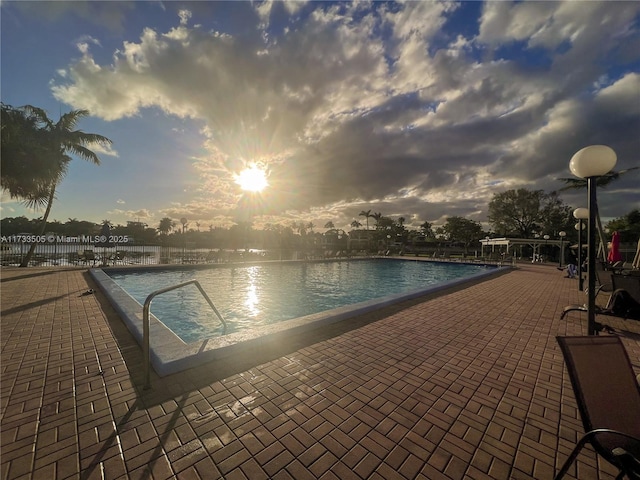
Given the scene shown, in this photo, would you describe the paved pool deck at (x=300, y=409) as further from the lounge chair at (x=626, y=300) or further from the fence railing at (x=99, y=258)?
the fence railing at (x=99, y=258)

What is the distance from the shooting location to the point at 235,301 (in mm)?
8227

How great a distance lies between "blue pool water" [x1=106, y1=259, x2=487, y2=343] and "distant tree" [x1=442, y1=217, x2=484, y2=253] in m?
45.9

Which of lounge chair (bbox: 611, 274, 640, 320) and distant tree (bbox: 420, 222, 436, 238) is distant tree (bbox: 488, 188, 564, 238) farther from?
lounge chair (bbox: 611, 274, 640, 320)

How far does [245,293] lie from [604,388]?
29.1ft

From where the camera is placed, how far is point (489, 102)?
37.2 ft

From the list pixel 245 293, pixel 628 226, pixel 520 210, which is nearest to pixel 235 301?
pixel 245 293

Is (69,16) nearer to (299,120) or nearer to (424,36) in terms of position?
(299,120)

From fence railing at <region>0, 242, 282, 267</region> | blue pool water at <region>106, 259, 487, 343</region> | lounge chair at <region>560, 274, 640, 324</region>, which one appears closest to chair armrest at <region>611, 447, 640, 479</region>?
lounge chair at <region>560, 274, 640, 324</region>

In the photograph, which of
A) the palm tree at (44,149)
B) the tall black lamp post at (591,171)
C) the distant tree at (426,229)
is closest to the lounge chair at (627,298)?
the tall black lamp post at (591,171)

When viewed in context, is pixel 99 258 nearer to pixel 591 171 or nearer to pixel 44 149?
pixel 44 149

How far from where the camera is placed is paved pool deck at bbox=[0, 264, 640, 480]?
180 centimetres

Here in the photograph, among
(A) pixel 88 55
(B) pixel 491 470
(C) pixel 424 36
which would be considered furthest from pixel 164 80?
(B) pixel 491 470

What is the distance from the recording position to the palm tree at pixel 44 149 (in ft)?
33.4

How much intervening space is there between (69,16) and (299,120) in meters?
7.42
